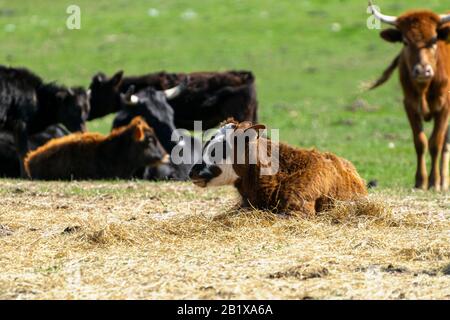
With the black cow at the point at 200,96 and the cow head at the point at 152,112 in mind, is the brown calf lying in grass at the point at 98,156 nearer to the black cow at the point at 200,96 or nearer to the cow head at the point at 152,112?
the cow head at the point at 152,112

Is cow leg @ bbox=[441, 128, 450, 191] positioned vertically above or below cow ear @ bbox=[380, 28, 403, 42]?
below

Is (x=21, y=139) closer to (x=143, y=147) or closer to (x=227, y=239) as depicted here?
(x=143, y=147)

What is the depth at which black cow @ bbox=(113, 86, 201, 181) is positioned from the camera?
14.6m

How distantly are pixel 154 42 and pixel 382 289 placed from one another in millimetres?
31747

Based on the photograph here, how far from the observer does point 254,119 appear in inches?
731

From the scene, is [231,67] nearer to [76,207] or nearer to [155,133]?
[155,133]

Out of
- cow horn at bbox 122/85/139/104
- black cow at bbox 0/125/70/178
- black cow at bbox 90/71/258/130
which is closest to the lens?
black cow at bbox 0/125/70/178

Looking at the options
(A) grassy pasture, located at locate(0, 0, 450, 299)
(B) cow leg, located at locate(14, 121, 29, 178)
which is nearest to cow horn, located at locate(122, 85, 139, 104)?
(B) cow leg, located at locate(14, 121, 29, 178)

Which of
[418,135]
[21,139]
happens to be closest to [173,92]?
[21,139]

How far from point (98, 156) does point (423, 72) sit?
4680 mm

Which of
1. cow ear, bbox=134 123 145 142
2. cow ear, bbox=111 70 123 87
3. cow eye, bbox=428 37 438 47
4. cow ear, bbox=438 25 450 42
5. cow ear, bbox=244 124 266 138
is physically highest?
cow ear, bbox=438 25 450 42

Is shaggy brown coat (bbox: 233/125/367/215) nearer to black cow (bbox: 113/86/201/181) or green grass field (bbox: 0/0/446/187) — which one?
black cow (bbox: 113/86/201/181)

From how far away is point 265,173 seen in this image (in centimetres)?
859
